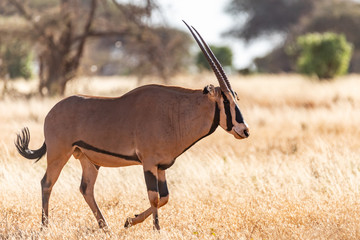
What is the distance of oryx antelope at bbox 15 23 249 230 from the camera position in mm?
5820

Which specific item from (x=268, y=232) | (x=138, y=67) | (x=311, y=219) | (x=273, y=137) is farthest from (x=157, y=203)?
(x=138, y=67)

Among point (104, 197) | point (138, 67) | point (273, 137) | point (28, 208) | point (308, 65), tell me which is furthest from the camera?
point (308, 65)

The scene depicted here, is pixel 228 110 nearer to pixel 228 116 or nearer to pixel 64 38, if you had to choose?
pixel 228 116

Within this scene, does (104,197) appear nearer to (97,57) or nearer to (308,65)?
(308,65)

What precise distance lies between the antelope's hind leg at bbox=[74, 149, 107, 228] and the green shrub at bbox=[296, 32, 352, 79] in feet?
80.5

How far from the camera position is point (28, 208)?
275 inches

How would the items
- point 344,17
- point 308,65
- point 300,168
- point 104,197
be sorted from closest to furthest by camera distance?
1. point 104,197
2. point 300,168
3. point 308,65
4. point 344,17

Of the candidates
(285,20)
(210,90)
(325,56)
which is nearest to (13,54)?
(325,56)

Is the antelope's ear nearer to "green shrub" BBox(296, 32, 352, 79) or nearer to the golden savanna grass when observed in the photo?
the golden savanna grass

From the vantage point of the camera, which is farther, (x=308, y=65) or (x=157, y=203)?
(x=308, y=65)

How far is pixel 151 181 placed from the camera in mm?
5871

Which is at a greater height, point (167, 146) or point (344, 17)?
point (167, 146)

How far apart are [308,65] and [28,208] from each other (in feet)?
81.9

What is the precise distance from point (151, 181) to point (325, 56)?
25765 mm
